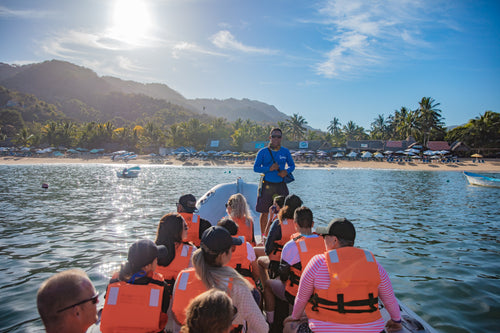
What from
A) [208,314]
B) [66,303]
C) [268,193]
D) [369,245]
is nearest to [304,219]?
[208,314]

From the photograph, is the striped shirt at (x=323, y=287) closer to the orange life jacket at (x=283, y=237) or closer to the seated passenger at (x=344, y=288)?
the seated passenger at (x=344, y=288)

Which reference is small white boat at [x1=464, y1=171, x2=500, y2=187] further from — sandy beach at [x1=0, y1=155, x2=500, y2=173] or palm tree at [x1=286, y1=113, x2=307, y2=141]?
palm tree at [x1=286, y1=113, x2=307, y2=141]

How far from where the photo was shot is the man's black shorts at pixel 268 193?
6.01m

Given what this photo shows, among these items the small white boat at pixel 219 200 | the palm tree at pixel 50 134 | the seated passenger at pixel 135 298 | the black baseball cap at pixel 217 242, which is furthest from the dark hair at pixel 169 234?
the palm tree at pixel 50 134

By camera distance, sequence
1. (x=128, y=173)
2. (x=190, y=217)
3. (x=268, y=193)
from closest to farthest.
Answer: (x=190, y=217)
(x=268, y=193)
(x=128, y=173)

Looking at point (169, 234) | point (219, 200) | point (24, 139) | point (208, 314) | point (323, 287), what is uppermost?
point (24, 139)

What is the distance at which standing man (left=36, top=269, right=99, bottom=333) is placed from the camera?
1672mm

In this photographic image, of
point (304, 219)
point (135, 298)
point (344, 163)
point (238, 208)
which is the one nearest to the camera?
point (135, 298)

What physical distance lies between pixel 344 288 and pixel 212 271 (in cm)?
107

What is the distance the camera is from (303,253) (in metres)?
3.13

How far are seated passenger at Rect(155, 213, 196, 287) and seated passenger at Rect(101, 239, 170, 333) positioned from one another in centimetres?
84

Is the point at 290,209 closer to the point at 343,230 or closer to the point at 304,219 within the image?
the point at 304,219

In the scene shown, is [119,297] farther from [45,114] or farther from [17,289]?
[45,114]

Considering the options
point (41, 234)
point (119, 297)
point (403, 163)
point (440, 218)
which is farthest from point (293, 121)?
point (119, 297)
